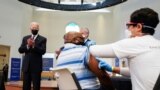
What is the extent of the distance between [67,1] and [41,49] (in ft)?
21.6

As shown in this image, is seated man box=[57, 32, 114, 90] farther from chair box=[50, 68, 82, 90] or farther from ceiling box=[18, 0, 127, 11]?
ceiling box=[18, 0, 127, 11]

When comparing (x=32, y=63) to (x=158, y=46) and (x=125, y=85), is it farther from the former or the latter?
(x=158, y=46)

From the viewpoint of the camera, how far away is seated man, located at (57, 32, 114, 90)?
58.9 inches

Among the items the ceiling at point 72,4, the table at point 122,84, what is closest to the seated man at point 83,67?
the table at point 122,84

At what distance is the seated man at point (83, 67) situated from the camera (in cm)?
150

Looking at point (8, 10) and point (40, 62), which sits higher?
point (8, 10)

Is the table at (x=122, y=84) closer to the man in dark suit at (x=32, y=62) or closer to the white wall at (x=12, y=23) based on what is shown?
the man in dark suit at (x=32, y=62)

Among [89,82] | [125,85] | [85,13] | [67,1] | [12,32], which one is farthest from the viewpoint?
[85,13]

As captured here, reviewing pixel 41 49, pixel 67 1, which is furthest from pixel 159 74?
pixel 67 1

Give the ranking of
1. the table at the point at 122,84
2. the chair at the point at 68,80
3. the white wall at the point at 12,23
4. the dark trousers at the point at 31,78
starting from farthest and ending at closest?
the white wall at the point at 12,23 → the dark trousers at the point at 31,78 → the table at the point at 122,84 → the chair at the point at 68,80

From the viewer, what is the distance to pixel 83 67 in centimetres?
153

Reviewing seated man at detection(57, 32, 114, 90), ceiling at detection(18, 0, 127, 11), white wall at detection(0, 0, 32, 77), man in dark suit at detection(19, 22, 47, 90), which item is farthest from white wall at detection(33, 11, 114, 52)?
seated man at detection(57, 32, 114, 90)

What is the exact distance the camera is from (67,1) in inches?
360

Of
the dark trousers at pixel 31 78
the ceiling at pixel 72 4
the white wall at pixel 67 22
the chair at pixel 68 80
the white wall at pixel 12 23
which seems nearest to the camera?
the chair at pixel 68 80
